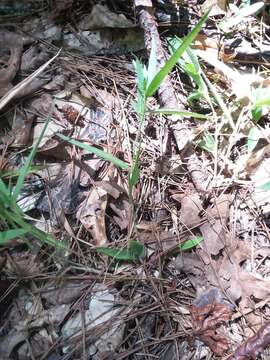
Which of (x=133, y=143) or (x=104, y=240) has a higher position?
(x=133, y=143)

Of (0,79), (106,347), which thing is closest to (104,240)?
(106,347)

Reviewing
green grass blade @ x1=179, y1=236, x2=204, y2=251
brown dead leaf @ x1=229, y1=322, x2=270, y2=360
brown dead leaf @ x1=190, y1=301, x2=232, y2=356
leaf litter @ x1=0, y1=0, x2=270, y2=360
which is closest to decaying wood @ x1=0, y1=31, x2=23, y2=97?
leaf litter @ x1=0, y1=0, x2=270, y2=360

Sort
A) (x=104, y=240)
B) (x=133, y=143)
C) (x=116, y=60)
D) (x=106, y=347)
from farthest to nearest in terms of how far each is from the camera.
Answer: (x=116, y=60) < (x=133, y=143) < (x=104, y=240) < (x=106, y=347)

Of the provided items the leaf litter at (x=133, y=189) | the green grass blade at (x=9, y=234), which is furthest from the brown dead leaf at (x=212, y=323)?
the green grass blade at (x=9, y=234)

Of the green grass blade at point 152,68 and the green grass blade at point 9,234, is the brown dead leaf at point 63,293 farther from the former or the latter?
the green grass blade at point 152,68

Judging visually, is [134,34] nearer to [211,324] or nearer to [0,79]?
[0,79]

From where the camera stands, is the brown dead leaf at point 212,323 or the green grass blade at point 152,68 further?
the green grass blade at point 152,68

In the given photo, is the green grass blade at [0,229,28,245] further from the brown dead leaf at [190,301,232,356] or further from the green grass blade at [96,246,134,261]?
the brown dead leaf at [190,301,232,356]

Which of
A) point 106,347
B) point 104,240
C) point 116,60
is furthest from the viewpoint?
point 116,60

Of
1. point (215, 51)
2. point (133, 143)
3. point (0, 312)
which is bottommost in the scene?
point (0, 312)
